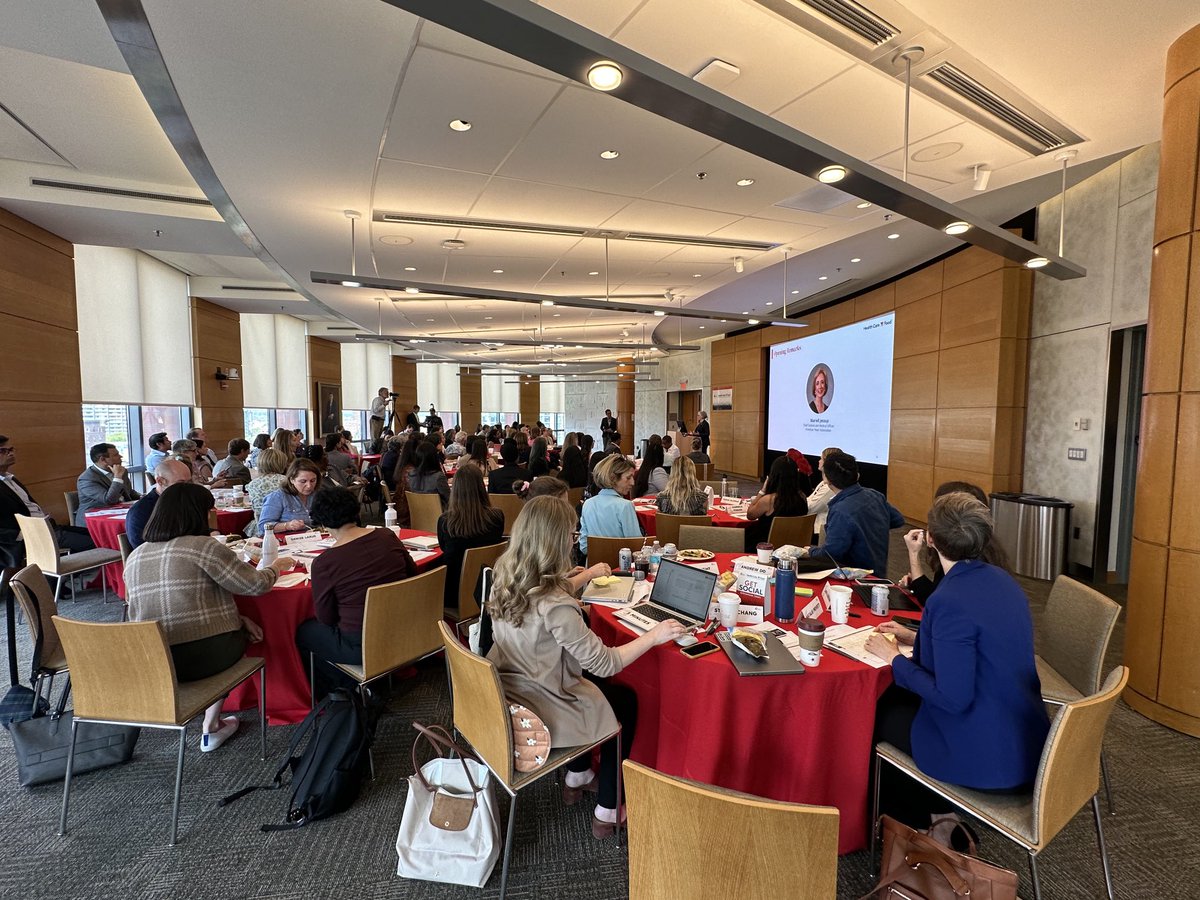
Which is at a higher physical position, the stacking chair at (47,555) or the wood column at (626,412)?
the wood column at (626,412)

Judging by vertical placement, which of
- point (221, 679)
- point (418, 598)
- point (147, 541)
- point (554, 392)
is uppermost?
point (554, 392)

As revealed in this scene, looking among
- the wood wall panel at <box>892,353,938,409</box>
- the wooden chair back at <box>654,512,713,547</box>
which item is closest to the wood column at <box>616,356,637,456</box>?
the wood wall panel at <box>892,353,938,409</box>

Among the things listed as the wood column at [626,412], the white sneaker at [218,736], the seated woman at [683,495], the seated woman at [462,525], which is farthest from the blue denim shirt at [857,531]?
the wood column at [626,412]

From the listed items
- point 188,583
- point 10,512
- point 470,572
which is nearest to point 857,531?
point 470,572

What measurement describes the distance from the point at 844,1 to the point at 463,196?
3.40 metres

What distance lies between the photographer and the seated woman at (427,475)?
231 inches

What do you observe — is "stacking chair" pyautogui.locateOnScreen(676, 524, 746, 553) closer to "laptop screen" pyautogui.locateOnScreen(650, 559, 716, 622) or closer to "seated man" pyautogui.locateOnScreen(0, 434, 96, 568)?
"laptop screen" pyautogui.locateOnScreen(650, 559, 716, 622)

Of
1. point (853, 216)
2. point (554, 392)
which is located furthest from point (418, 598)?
point (554, 392)

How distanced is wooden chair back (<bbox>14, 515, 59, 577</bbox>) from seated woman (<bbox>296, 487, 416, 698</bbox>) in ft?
9.72

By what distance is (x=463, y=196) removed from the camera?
16.4 feet

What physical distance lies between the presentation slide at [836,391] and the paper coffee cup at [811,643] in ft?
24.6

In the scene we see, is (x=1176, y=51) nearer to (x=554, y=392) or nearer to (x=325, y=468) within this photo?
(x=325, y=468)

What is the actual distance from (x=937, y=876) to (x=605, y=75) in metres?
2.70

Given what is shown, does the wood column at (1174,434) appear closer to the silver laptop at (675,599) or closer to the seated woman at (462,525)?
the silver laptop at (675,599)
